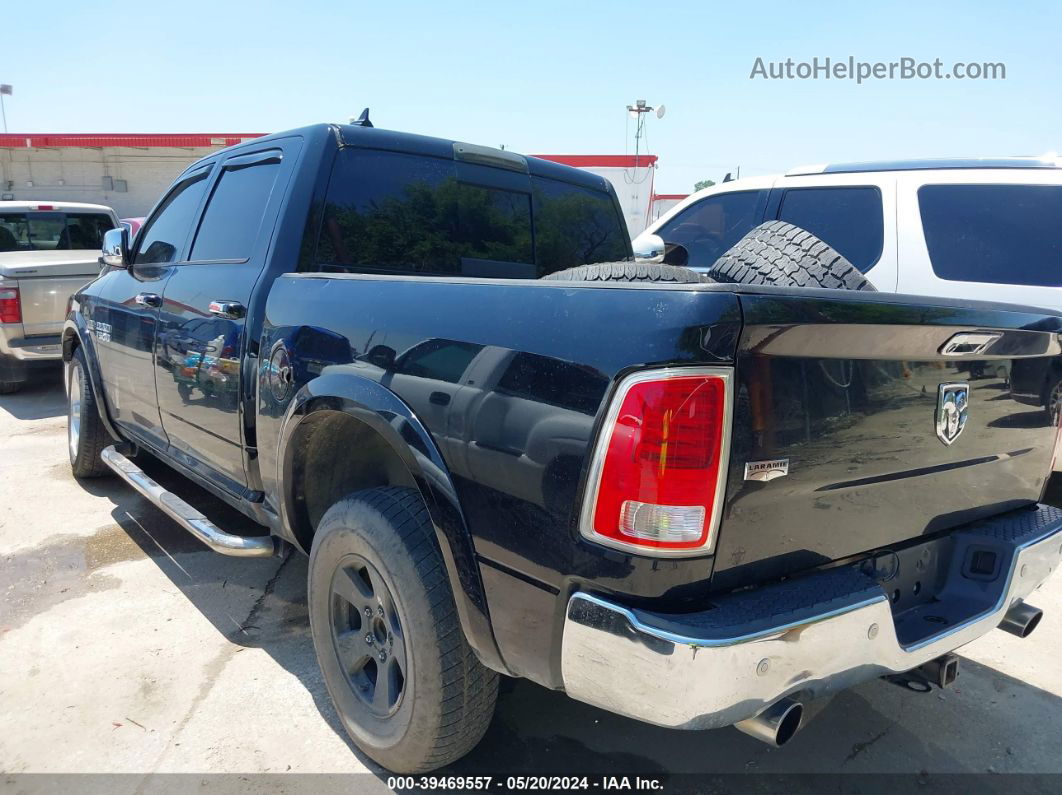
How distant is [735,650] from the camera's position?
1530 mm

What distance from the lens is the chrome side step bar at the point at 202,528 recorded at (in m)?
2.90

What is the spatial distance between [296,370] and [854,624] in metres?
1.82

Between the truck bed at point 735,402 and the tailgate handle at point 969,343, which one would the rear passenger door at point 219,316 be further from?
the tailgate handle at point 969,343

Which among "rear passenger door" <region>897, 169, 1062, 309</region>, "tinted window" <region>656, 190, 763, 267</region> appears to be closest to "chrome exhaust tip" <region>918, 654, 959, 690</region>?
"rear passenger door" <region>897, 169, 1062, 309</region>

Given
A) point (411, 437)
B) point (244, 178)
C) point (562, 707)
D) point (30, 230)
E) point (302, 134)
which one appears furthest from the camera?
point (30, 230)

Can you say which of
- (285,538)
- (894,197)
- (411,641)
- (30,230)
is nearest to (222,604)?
(285,538)

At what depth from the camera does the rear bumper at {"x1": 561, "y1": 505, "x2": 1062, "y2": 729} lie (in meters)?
1.53

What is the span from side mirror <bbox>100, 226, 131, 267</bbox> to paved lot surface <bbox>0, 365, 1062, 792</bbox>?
1.64 metres

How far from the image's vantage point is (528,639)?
1.78 metres

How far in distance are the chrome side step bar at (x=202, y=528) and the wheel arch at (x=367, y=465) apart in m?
0.23

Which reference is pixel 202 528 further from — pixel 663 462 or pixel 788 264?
pixel 788 264

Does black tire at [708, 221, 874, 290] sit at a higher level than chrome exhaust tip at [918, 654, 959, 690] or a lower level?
higher

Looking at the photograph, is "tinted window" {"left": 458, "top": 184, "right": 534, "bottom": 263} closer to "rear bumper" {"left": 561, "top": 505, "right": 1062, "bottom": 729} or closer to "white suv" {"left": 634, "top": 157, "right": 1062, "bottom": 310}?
"white suv" {"left": 634, "top": 157, "right": 1062, "bottom": 310}

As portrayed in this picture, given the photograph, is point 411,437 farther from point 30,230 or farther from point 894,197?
point 30,230
